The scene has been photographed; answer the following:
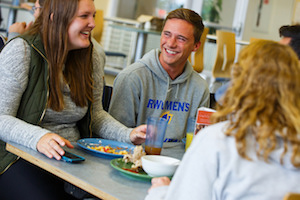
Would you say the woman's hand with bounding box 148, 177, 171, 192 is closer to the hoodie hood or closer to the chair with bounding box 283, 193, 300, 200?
the chair with bounding box 283, 193, 300, 200

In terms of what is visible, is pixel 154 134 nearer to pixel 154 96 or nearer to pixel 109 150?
pixel 109 150

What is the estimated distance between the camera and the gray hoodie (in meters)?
2.37

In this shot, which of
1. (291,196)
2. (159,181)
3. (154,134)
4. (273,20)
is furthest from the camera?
(273,20)

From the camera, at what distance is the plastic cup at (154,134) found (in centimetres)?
166

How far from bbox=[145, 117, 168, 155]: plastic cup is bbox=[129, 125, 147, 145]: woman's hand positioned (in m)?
0.20

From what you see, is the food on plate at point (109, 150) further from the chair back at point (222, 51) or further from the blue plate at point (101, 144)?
the chair back at point (222, 51)

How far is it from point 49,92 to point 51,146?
1.33ft

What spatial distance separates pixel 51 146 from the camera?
1.57 metres

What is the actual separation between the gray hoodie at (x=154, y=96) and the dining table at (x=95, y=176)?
71cm

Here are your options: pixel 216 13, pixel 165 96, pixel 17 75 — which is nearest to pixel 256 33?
pixel 216 13

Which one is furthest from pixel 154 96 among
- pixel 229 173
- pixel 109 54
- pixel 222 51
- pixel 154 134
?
pixel 109 54

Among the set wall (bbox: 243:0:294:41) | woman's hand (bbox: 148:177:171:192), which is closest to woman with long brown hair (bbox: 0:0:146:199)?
woman's hand (bbox: 148:177:171:192)

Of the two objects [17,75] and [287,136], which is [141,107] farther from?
[287,136]

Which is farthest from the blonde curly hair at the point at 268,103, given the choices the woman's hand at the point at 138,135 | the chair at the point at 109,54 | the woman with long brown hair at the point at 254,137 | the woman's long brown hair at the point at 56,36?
the chair at the point at 109,54
